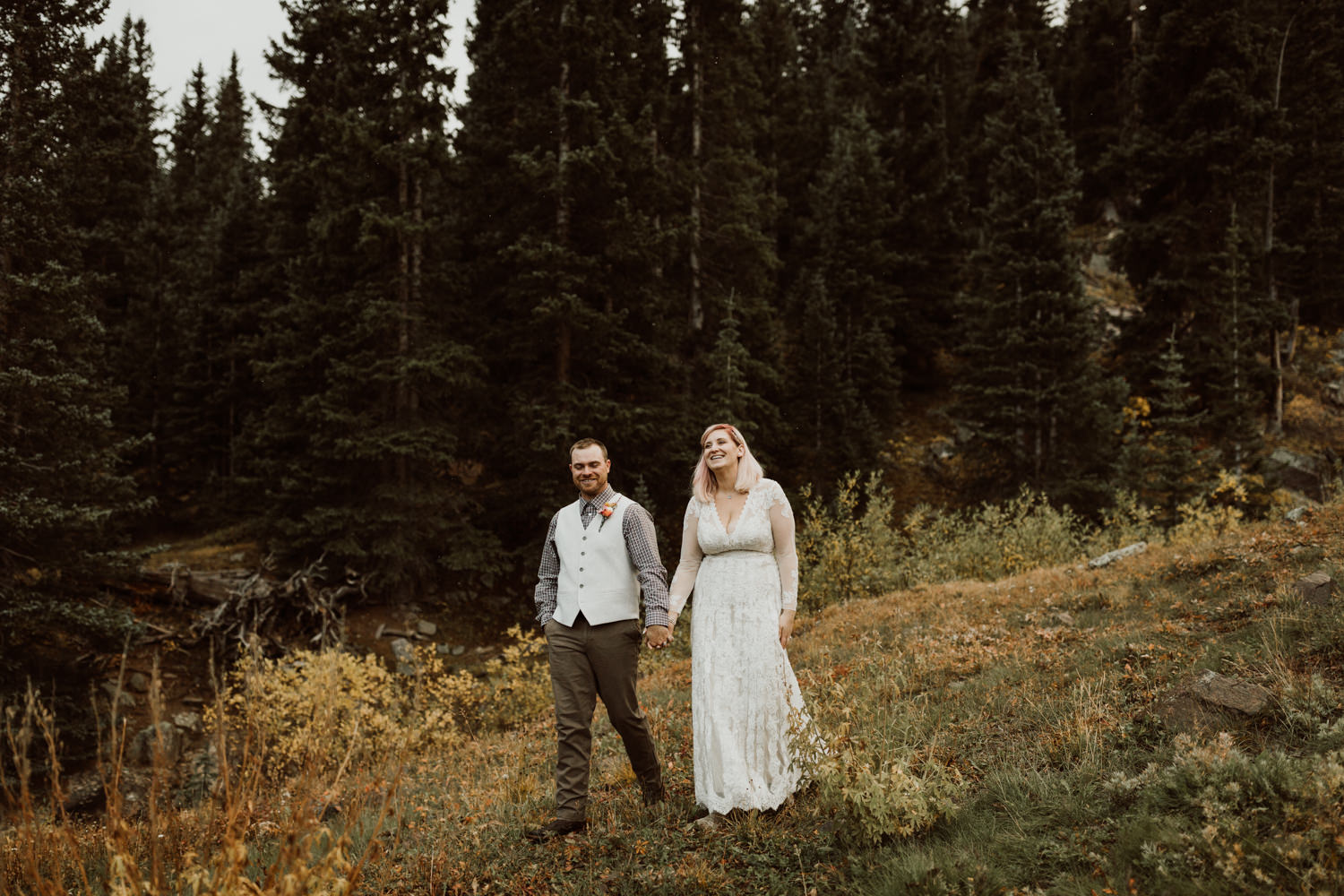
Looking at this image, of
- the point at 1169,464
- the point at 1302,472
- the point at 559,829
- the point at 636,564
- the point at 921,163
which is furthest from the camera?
the point at 921,163

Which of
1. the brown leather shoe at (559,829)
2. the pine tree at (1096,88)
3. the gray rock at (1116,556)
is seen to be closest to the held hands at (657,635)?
the brown leather shoe at (559,829)

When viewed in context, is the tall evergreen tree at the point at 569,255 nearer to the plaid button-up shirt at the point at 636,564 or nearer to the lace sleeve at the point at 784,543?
the plaid button-up shirt at the point at 636,564

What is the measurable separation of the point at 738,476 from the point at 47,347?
1273cm

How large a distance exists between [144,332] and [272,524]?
1647 centimetres

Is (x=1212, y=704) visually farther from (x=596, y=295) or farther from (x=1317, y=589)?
(x=596, y=295)

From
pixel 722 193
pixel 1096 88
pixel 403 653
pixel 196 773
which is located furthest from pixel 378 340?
pixel 1096 88

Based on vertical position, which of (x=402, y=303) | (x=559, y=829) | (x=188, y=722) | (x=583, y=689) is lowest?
(x=188, y=722)

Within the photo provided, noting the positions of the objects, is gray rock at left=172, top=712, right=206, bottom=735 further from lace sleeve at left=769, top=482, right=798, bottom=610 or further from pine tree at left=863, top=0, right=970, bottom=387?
pine tree at left=863, top=0, right=970, bottom=387

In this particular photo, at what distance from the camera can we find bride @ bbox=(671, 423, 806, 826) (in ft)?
14.8

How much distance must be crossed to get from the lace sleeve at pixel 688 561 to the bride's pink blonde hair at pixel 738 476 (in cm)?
10

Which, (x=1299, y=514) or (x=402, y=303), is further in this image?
(x=402, y=303)

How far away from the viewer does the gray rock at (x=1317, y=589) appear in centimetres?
564

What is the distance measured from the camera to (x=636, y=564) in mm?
4949

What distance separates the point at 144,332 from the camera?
2795 centimetres
